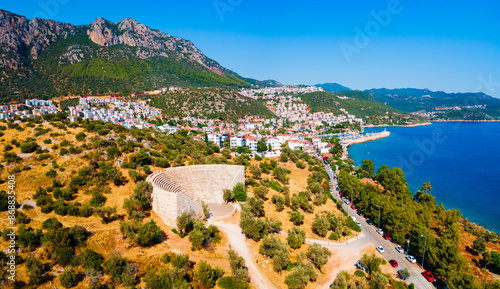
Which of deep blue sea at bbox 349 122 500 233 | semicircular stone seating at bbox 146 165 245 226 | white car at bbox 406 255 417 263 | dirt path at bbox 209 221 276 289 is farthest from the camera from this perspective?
deep blue sea at bbox 349 122 500 233

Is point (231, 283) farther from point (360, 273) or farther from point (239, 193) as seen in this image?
point (239, 193)

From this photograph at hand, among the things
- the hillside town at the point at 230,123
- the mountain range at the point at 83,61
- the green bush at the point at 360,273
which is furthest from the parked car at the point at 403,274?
the mountain range at the point at 83,61

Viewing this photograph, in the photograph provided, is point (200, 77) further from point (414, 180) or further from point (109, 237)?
point (109, 237)

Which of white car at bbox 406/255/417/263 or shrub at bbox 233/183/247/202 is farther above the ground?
shrub at bbox 233/183/247/202

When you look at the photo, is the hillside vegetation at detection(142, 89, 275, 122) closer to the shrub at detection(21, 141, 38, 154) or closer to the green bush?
the shrub at detection(21, 141, 38, 154)

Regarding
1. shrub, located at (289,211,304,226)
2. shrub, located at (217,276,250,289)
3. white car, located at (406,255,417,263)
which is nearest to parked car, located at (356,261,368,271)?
white car, located at (406,255,417,263)

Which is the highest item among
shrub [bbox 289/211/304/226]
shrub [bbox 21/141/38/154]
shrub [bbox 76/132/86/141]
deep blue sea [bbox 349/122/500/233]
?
shrub [bbox 76/132/86/141]

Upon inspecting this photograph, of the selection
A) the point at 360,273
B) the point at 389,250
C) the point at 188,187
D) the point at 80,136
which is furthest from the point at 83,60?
the point at 360,273
